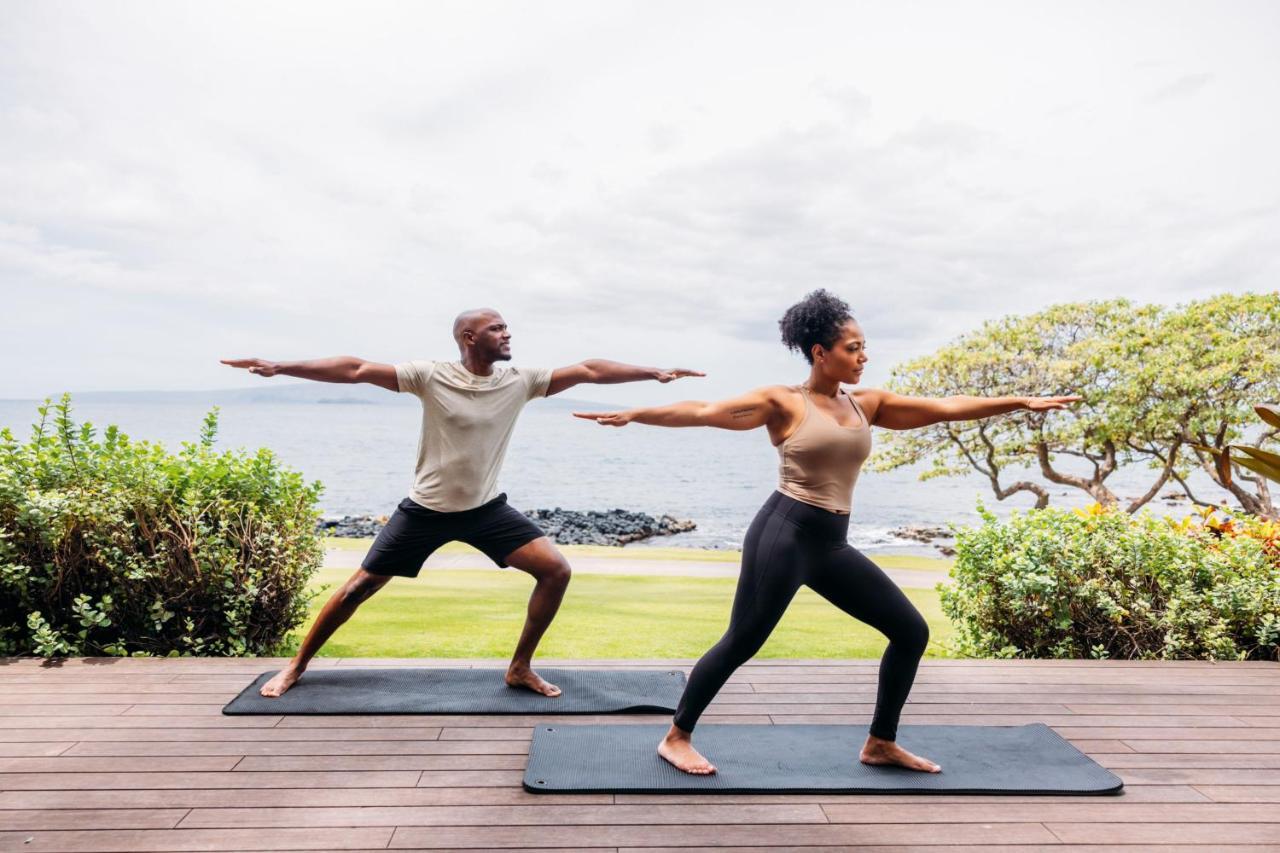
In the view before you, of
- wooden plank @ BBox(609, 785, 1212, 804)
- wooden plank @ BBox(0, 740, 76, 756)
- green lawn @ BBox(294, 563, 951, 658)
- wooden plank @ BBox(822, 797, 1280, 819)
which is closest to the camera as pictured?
wooden plank @ BBox(822, 797, 1280, 819)

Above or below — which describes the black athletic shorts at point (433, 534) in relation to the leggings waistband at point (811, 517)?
below

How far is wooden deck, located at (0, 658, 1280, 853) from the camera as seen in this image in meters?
2.61

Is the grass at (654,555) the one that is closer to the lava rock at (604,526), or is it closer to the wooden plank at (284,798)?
the lava rock at (604,526)

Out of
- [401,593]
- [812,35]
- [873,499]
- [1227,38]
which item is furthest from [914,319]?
[873,499]

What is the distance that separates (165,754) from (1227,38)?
518 inches

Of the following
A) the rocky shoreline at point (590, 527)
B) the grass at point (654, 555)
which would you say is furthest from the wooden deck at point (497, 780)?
the rocky shoreline at point (590, 527)

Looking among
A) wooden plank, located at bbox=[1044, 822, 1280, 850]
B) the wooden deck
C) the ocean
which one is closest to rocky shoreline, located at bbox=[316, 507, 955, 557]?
the ocean

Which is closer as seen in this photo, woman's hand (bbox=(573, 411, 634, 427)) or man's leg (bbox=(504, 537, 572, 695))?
woman's hand (bbox=(573, 411, 634, 427))

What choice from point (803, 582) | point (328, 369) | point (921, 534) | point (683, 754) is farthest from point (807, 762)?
point (921, 534)

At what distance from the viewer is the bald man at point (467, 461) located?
380cm

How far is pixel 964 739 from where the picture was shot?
352cm

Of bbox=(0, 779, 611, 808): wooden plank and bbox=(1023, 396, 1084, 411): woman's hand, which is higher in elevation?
bbox=(1023, 396, 1084, 411): woman's hand

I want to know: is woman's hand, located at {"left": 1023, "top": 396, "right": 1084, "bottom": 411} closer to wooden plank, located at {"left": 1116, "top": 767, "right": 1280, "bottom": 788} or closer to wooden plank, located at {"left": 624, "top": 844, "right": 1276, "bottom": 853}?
wooden plank, located at {"left": 1116, "top": 767, "right": 1280, "bottom": 788}

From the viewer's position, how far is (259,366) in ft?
11.7
